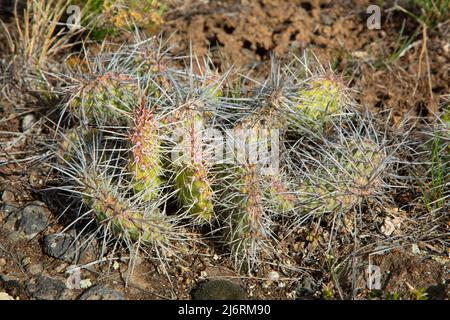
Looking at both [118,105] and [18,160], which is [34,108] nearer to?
[18,160]

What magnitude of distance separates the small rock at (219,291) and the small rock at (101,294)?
14.2 inches

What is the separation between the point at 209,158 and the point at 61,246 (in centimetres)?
90

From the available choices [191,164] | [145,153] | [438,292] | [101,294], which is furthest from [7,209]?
[438,292]

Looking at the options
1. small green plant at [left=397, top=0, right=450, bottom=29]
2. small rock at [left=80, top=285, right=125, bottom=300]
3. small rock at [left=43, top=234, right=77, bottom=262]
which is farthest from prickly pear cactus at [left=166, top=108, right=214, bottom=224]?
small green plant at [left=397, top=0, right=450, bottom=29]

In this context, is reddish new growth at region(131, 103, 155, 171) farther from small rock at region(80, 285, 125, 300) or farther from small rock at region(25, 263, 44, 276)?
small rock at region(25, 263, 44, 276)

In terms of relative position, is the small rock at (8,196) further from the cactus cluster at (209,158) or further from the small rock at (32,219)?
the cactus cluster at (209,158)

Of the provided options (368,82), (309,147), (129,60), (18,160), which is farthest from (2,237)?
(368,82)

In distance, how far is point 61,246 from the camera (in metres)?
3.23

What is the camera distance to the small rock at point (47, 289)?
2.99m

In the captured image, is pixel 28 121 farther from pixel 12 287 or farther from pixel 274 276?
pixel 274 276

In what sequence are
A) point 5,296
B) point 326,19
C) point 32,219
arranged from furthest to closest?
point 326,19
point 32,219
point 5,296

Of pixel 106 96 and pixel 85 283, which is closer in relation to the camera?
pixel 85 283

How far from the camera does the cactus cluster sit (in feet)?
9.71
